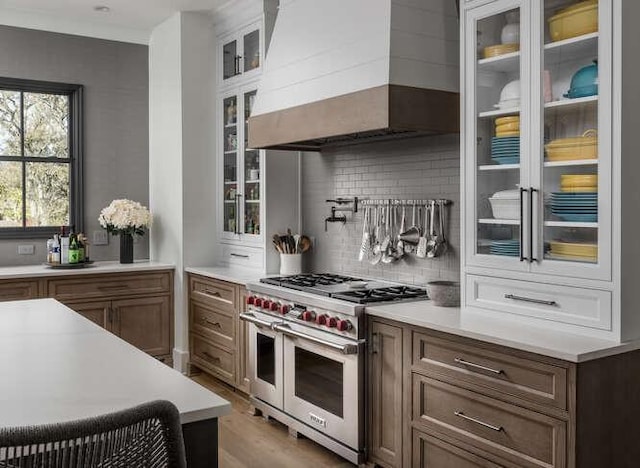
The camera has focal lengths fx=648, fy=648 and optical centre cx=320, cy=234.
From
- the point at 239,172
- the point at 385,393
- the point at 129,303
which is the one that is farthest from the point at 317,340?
the point at 129,303

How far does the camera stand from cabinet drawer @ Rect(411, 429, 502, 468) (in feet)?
8.64

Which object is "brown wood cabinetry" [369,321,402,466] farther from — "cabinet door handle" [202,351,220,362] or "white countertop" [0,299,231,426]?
"cabinet door handle" [202,351,220,362]

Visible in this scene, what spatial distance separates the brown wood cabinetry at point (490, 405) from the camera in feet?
7.43

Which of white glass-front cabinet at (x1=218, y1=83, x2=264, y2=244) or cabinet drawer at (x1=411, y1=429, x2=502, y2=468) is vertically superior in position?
white glass-front cabinet at (x1=218, y1=83, x2=264, y2=244)

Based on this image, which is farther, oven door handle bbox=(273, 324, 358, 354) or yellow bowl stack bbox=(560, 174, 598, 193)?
oven door handle bbox=(273, 324, 358, 354)

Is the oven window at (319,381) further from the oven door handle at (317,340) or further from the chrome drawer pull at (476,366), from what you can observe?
the chrome drawer pull at (476,366)

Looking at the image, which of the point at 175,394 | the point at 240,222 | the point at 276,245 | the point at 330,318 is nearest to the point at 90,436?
A: the point at 175,394

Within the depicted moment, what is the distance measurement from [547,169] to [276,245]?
7.77ft

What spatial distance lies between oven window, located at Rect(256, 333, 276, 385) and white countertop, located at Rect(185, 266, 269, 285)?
42 centimetres

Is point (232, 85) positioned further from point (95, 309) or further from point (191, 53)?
point (95, 309)

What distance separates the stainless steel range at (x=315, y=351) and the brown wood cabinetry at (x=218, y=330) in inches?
11.9

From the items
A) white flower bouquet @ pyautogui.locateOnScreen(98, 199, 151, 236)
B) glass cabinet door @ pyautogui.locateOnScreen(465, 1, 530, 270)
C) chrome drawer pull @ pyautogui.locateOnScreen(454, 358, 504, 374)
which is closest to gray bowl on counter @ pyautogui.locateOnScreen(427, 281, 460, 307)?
glass cabinet door @ pyautogui.locateOnScreen(465, 1, 530, 270)

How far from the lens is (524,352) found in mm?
2383

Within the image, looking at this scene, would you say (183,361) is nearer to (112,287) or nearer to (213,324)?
(213,324)
